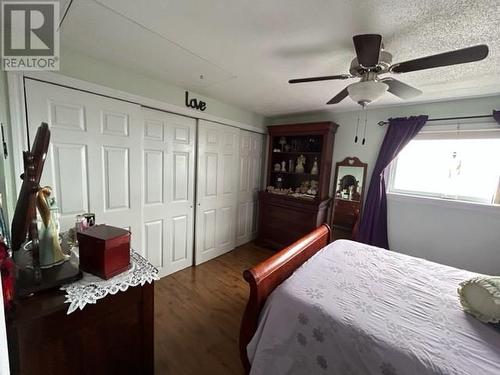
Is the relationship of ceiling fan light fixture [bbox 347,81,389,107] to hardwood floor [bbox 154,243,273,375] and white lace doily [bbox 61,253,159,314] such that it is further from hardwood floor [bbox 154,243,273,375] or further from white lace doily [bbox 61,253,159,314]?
hardwood floor [bbox 154,243,273,375]

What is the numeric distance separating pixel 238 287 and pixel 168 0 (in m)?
2.45

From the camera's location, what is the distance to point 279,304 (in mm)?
1234

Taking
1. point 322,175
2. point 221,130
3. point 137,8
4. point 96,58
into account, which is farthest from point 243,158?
point 137,8

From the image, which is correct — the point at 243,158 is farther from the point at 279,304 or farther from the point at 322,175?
the point at 279,304

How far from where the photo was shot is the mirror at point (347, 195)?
9.64ft

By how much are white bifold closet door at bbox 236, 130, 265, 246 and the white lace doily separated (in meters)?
2.32

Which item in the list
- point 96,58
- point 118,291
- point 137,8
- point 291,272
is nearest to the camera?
point 118,291

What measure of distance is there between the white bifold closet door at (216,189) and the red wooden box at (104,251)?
167 centimetres

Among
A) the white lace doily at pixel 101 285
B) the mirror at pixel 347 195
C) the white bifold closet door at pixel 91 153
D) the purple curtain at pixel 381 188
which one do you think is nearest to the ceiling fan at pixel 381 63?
the purple curtain at pixel 381 188

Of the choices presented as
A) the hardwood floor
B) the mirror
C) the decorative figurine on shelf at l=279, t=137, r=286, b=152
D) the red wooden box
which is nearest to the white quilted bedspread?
the hardwood floor

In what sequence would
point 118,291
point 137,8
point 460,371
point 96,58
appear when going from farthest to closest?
point 96,58 < point 137,8 < point 118,291 < point 460,371

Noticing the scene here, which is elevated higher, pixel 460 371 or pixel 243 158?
pixel 243 158

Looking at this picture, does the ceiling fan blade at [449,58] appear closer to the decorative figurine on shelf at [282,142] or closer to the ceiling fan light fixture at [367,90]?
the ceiling fan light fixture at [367,90]

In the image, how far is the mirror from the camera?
294 cm
